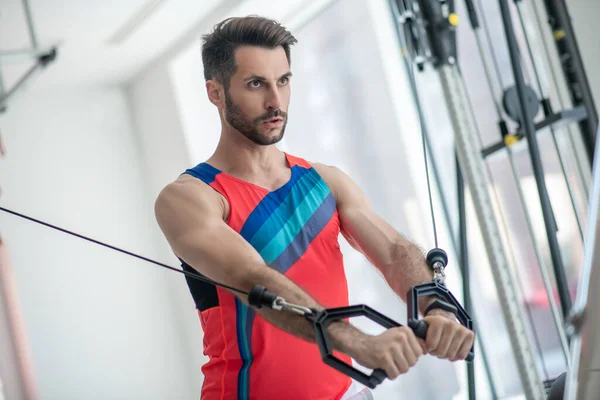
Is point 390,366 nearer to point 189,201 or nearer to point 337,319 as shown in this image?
point 337,319

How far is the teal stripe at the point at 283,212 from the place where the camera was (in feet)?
4.79

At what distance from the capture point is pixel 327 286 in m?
1.49

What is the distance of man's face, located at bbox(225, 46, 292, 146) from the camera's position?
4.90 ft

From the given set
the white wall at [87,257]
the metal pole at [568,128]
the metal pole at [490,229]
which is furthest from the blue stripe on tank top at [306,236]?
the white wall at [87,257]

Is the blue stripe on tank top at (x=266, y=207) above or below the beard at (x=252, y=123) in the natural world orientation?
below

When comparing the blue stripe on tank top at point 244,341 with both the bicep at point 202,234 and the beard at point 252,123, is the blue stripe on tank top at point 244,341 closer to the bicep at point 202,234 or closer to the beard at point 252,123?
the bicep at point 202,234

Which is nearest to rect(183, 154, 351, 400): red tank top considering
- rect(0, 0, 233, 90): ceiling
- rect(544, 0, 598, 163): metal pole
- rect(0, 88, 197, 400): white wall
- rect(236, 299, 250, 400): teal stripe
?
rect(236, 299, 250, 400): teal stripe

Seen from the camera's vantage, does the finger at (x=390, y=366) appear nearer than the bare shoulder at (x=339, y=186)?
Result: Yes

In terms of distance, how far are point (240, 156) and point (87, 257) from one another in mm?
4441

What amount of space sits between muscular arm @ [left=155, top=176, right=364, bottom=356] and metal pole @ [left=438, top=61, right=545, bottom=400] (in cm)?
86

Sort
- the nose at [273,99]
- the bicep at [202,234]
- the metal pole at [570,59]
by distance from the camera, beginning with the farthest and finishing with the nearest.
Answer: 1. the metal pole at [570,59]
2. the nose at [273,99]
3. the bicep at [202,234]

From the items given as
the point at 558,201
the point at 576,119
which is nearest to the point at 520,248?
the point at 558,201

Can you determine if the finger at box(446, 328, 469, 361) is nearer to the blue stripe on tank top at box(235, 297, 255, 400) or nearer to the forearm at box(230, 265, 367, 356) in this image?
the forearm at box(230, 265, 367, 356)

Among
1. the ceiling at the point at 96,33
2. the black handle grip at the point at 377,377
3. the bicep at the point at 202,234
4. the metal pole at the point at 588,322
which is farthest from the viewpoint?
the ceiling at the point at 96,33
